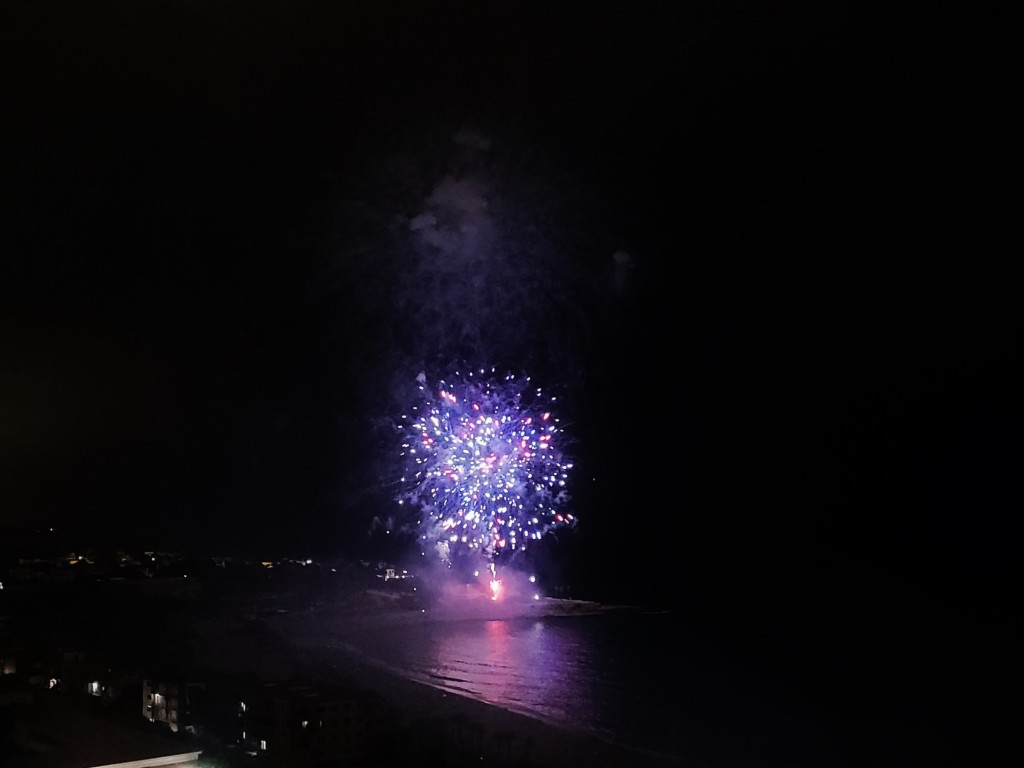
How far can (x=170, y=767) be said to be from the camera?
525 cm

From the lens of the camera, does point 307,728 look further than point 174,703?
No

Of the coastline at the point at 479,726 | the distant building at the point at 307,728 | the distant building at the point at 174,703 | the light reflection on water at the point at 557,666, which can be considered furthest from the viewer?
the light reflection on water at the point at 557,666

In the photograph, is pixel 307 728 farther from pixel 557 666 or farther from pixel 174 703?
pixel 557 666

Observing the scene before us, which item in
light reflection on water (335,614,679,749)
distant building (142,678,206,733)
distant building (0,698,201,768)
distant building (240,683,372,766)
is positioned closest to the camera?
A: distant building (0,698,201,768)

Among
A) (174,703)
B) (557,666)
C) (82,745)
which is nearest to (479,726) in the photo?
(174,703)

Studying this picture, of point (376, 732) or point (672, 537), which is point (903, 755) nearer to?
point (376, 732)

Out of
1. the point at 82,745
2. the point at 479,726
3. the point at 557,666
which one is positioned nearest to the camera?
the point at 82,745

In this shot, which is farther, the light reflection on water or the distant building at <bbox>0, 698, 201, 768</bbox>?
the light reflection on water

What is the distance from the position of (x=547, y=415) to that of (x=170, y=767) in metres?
6.77

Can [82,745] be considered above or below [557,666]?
below

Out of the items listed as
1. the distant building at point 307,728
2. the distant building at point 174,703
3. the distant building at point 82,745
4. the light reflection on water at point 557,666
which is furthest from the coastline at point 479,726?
the distant building at point 82,745

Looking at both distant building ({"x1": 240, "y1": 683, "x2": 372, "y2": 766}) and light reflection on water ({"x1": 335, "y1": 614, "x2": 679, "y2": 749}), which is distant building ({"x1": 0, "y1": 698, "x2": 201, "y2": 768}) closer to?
distant building ({"x1": 240, "y1": 683, "x2": 372, "y2": 766})

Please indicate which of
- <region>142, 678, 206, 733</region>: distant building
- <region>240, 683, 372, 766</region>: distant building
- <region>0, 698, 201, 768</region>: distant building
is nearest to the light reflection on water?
<region>240, 683, 372, 766</region>: distant building

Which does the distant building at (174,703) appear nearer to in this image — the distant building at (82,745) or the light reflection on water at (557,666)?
the distant building at (82,745)
